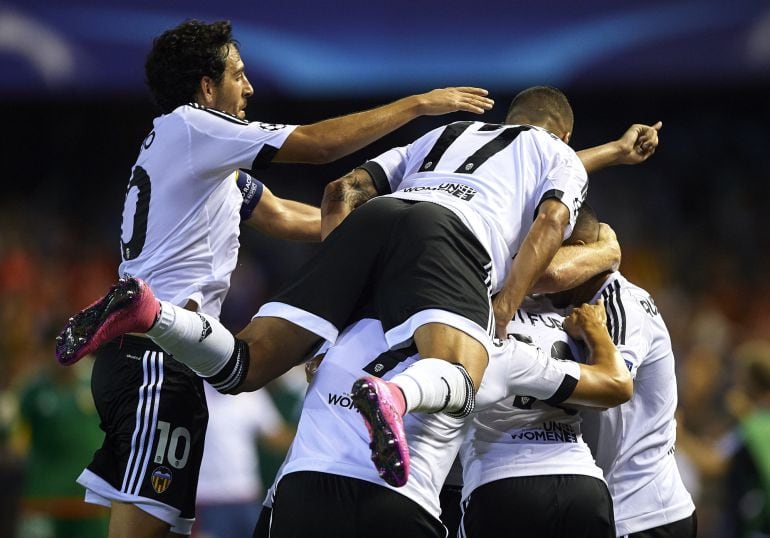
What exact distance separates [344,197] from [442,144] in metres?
0.50

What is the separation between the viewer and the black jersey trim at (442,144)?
4.97m

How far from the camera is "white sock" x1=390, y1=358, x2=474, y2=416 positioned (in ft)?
12.8

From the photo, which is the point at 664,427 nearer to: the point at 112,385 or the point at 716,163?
the point at 112,385

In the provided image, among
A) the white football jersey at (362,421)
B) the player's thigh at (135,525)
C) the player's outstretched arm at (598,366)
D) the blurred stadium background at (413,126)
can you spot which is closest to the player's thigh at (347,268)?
the white football jersey at (362,421)

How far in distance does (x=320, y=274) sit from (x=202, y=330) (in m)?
0.50

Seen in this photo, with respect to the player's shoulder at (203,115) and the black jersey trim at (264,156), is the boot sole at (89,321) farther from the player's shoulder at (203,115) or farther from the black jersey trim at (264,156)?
the player's shoulder at (203,115)

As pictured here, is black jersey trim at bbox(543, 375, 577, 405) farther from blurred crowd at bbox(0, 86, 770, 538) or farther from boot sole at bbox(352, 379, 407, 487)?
blurred crowd at bbox(0, 86, 770, 538)

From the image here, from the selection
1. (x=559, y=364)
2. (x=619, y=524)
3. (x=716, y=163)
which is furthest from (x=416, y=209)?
(x=716, y=163)

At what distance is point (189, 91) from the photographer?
16.8 ft

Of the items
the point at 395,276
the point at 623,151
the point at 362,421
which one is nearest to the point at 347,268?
the point at 395,276

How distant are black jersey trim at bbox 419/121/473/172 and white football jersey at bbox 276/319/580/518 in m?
0.85

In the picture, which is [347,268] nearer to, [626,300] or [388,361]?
[388,361]

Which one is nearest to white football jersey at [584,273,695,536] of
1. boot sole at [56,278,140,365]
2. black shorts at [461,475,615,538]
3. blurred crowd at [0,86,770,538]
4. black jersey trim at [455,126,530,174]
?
black shorts at [461,475,615,538]

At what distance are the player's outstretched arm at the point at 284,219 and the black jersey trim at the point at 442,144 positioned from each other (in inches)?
37.2
